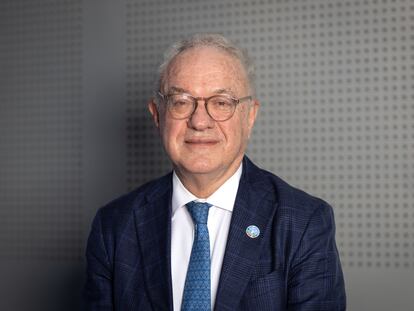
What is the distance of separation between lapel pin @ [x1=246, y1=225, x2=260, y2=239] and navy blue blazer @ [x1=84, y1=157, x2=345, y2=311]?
0.01 metres

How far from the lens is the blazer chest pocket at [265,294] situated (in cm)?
157

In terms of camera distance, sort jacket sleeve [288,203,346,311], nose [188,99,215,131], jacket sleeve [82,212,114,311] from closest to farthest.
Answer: jacket sleeve [288,203,346,311], nose [188,99,215,131], jacket sleeve [82,212,114,311]

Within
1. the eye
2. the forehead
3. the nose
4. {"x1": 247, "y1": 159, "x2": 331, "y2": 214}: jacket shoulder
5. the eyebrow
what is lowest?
{"x1": 247, "y1": 159, "x2": 331, "y2": 214}: jacket shoulder

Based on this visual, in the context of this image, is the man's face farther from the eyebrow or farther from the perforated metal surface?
the perforated metal surface

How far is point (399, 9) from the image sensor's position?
2260 millimetres

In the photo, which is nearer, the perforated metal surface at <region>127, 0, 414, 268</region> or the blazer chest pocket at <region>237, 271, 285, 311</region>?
the blazer chest pocket at <region>237, 271, 285, 311</region>

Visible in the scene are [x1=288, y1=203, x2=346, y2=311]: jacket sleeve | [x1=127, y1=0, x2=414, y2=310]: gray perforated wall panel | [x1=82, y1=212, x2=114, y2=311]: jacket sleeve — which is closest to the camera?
[x1=288, y1=203, x2=346, y2=311]: jacket sleeve

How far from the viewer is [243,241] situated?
1.62 m

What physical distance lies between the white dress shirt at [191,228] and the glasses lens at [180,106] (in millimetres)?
251

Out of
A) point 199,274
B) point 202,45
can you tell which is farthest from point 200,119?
point 199,274

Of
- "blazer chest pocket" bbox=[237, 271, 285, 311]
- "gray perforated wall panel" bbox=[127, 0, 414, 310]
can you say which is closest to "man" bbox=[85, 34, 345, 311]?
"blazer chest pocket" bbox=[237, 271, 285, 311]

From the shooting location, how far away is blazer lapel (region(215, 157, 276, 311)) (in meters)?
1.56

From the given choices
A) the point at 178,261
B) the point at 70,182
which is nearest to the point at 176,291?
the point at 178,261

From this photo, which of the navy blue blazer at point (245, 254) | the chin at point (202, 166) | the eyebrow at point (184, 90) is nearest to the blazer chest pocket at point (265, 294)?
the navy blue blazer at point (245, 254)
